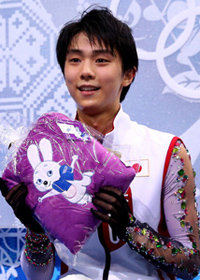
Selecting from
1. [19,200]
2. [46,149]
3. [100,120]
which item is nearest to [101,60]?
[100,120]

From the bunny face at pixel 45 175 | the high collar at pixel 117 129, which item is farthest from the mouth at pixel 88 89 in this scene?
the bunny face at pixel 45 175

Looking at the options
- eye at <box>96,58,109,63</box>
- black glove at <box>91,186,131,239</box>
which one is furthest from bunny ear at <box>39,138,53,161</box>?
eye at <box>96,58,109,63</box>

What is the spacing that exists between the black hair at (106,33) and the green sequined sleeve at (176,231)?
0.27 m

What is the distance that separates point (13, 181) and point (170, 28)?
3.09 feet

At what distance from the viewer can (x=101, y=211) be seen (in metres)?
0.84

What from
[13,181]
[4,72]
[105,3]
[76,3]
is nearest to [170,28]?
[105,3]

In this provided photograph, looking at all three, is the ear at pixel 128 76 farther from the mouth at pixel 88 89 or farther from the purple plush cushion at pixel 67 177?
the purple plush cushion at pixel 67 177

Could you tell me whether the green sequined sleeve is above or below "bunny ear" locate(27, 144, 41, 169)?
below

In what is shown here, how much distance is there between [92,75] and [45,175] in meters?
0.29

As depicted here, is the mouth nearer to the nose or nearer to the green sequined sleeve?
the nose

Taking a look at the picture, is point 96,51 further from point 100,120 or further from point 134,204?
point 134,204

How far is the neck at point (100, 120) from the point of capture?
107cm

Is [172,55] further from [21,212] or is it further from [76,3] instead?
[21,212]

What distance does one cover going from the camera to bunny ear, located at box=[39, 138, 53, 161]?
0.87m
